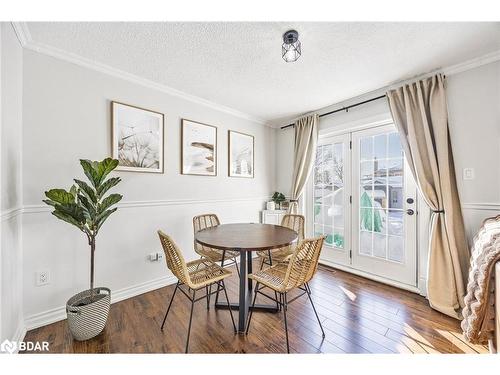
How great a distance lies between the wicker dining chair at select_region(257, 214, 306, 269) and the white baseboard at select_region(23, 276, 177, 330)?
4.05 feet

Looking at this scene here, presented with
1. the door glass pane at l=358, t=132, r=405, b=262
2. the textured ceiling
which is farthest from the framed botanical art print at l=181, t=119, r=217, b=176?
the door glass pane at l=358, t=132, r=405, b=262

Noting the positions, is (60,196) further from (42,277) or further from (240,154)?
(240,154)

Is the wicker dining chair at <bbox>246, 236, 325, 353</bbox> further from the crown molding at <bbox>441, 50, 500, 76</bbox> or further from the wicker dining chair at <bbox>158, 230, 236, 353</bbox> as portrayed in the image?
the crown molding at <bbox>441, 50, 500, 76</bbox>

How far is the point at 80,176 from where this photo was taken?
198cm

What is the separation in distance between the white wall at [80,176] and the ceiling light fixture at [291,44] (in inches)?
62.3

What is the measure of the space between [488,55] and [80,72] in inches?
150

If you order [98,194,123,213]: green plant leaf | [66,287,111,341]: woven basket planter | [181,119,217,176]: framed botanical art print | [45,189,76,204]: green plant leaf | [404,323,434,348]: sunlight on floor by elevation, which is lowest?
[404,323,434,348]: sunlight on floor

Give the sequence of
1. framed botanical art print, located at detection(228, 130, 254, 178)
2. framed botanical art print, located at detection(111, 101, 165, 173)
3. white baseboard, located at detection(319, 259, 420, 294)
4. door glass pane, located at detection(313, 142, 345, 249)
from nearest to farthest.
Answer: framed botanical art print, located at detection(111, 101, 165, 173) < white baseboard, located at detection(319, 259, 420, 294) < door glass pane, located at detection(313, 142, 345, 249) < framed botanical art print, located at detection(228, 130, 254, 178)

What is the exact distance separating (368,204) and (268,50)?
2279 millimetres

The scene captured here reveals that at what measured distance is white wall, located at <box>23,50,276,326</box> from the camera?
1.76m

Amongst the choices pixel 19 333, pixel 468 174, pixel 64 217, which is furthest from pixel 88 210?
pixel 468 174

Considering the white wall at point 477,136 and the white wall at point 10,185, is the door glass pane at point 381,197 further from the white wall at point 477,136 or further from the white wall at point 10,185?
the white wall at point 10,185
